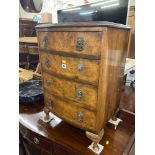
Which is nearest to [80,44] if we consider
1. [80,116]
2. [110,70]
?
[110,70]

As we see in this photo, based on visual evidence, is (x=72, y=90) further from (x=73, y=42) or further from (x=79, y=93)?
(x=73, y=42)

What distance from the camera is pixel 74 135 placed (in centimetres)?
89

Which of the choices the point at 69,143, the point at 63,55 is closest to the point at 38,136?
the point at 69,143

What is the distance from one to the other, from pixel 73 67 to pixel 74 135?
16.2 inches

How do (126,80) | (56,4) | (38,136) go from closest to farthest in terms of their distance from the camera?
1. (38,136)
2. (126,80)
3. (56,4)

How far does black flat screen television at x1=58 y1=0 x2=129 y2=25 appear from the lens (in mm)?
1115

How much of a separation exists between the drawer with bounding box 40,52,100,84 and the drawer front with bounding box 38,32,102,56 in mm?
41

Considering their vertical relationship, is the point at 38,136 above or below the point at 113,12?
below
